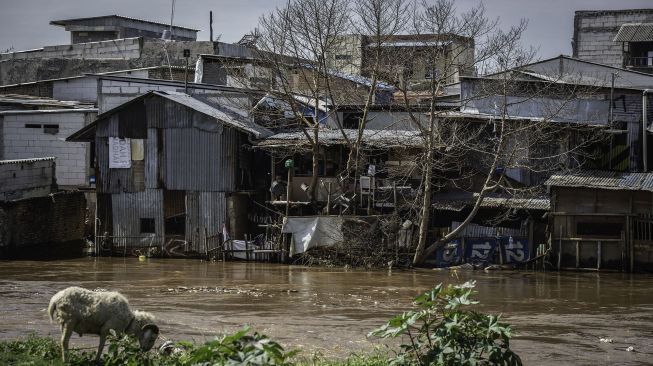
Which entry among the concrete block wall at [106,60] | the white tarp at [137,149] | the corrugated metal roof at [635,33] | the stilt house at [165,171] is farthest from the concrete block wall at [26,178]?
the corrugated metal roof at [635,33]

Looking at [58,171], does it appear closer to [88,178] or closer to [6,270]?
[88,178]

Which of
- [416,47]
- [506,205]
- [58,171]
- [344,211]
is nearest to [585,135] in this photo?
[506,205]

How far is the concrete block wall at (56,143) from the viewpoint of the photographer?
116 feet

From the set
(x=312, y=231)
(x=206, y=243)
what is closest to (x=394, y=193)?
(x=312, y=231)

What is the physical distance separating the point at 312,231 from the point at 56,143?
1237 centimetres

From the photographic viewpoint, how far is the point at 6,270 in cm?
2662

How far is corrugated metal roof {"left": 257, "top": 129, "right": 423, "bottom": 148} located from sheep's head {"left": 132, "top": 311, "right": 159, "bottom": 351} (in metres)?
17.1

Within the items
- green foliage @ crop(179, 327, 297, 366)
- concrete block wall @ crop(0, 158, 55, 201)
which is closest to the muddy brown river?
concrete block wall @ crop(0, 158, 55, 201)

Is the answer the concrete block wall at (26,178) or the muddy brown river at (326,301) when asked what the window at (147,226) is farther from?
the concrete block wall at (26,178)

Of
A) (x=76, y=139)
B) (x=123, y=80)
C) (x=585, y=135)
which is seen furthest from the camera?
(x=123, y=80)

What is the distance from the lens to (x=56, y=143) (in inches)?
1400

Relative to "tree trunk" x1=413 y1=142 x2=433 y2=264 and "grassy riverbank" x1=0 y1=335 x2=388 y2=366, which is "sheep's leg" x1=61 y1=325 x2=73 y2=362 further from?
"tree trunk" x1=413 y1=142 x2=433 y2=264

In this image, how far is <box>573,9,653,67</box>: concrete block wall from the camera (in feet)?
151

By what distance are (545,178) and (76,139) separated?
16.4 m
